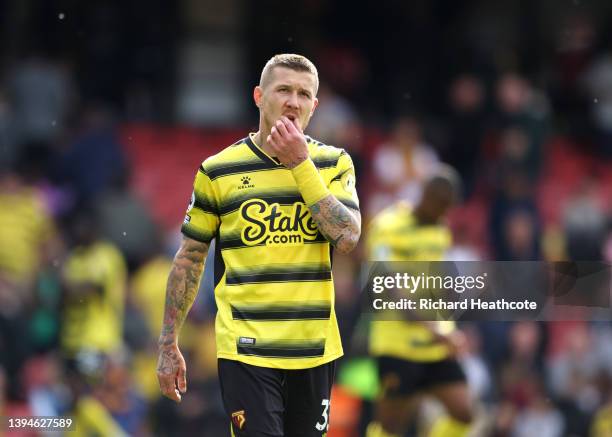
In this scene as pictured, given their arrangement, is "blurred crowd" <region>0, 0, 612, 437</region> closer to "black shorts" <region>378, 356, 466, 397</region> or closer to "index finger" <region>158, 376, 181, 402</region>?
"black shorts" <region>378, 356, 466, 397</region>

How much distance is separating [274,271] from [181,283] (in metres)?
0.47

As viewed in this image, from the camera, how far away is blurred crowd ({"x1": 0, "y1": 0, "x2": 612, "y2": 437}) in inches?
473

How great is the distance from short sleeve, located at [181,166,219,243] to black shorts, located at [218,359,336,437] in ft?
1.85

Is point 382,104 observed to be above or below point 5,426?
above

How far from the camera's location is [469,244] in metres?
14.1

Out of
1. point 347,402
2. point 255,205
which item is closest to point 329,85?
point 347,402

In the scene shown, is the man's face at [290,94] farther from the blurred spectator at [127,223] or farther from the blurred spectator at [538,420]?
the blurred spectator at [127,223]

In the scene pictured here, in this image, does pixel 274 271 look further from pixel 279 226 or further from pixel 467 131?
pixel 467 131

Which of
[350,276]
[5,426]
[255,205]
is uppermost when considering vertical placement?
[350,276]

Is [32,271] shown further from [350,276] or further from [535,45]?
[535,45]

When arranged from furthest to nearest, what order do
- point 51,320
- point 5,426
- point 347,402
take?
point 51,320, point 347,402, point 5,426

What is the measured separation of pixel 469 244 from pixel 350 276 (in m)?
1.72

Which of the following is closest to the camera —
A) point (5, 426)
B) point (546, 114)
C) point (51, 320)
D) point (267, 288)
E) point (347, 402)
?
point (267, 288)

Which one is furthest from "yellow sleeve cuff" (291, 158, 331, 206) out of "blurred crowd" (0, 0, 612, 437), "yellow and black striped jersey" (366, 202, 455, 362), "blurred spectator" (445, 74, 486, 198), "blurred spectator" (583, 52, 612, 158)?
"blurred spectator" (583, 52, 612, 158)
